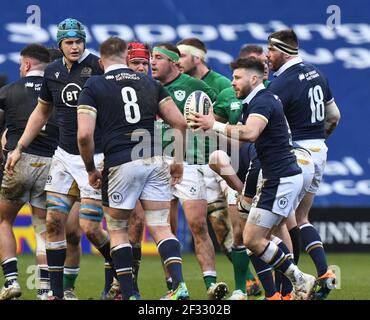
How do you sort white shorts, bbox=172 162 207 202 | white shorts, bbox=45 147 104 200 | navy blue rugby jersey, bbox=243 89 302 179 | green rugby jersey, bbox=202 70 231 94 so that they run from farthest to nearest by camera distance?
green rugby jersey, bbox=202 70 231 94
white shorts, bbox=172 162 207 202
white shorts, bbox=45 147 104 200
navy blue rugby jersey, bbox=243 89 302 179

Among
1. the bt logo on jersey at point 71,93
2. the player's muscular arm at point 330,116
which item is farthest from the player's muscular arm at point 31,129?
the player's muscular arm at point 330,116

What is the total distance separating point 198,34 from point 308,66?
798 cm

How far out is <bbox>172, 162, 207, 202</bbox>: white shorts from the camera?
38.5ft

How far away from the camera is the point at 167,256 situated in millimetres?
9867

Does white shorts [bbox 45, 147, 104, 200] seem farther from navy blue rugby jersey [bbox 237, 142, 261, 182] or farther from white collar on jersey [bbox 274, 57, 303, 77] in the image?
white collar on jersey [bbox 274, 57, 303, 77]

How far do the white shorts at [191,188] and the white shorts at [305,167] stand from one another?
1.33m

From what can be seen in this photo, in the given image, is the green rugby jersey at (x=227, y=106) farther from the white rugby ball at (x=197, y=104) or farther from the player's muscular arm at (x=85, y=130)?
the player's muscular arm at (x=85, y=130)

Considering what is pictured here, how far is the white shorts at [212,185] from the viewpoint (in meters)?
12.1

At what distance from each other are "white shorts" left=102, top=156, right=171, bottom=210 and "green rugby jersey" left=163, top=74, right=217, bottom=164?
6.12ft

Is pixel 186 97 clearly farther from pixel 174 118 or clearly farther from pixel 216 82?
pixel 174 118

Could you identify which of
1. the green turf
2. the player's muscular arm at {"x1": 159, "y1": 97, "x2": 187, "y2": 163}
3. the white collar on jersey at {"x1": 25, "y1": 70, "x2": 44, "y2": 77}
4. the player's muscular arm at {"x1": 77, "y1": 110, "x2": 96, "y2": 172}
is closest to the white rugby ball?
the player's muscular arm at {"x1": 159, "y1": 97, "x2": 187, "y2": 163}
